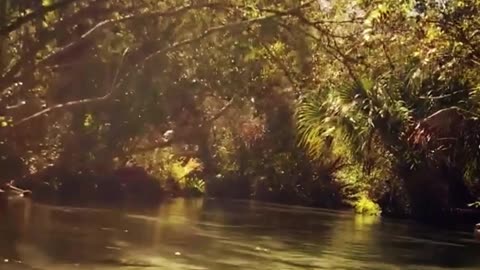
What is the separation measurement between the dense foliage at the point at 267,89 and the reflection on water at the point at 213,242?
165 cm

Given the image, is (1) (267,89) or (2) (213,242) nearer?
(2) (213,242)

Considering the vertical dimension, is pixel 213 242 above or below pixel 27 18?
below

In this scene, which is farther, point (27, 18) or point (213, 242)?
point (213, 242)

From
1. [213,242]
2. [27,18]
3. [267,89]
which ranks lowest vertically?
[213,242]

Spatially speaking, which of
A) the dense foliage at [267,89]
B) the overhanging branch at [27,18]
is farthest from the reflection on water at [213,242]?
the overhanging branch at [27,18]

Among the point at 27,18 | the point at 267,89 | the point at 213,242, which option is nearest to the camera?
the point at 27,18

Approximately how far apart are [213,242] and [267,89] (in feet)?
10.6

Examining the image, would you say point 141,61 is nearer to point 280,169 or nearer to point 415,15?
point 415,15

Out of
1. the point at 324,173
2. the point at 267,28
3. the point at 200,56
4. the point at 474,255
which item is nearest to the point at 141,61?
the point at 200,56

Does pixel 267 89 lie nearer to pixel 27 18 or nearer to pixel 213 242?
pixel 213 242

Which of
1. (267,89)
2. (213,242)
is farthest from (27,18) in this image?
(267,89)

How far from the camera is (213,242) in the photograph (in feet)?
57.0

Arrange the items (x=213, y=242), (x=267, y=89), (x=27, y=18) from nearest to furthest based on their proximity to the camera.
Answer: (x=27, y=18) → (x=213, y=242) → (x=267, y=89)

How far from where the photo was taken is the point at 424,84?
20734 millimetres
